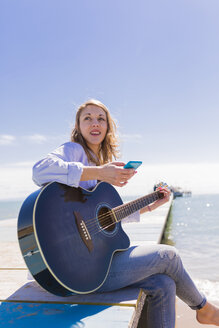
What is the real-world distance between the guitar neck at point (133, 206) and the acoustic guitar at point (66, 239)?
121 mm

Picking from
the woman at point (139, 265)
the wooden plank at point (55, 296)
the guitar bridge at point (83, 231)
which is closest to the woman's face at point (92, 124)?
the woman at point (139, 265)

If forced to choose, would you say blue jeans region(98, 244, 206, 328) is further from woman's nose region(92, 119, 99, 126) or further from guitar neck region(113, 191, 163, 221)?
woman's nose region(92, 119, 99, 126)

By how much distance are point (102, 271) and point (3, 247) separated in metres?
3.01

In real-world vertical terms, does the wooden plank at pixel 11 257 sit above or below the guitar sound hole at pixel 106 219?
below

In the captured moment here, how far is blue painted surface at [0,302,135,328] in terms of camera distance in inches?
57.2

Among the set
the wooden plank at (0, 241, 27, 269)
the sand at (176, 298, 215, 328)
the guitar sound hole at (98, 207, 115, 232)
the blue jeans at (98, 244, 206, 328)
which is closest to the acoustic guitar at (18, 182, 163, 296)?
the guitar sound hole at (98, 207, 115, 232)

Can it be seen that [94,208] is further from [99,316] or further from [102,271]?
[99,316]

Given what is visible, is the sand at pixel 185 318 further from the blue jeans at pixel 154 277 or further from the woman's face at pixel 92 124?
the woman's face at pixel 92 124

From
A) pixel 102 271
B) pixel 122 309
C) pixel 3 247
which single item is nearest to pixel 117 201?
pixel 102 271

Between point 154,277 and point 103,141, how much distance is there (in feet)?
4.24

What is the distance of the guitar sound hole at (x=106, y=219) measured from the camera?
5.99ft

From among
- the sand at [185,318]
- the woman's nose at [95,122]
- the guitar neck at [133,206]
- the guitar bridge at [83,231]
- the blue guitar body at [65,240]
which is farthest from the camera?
the sand at [185,318]

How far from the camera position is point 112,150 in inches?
102

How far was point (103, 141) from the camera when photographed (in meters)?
2.53
